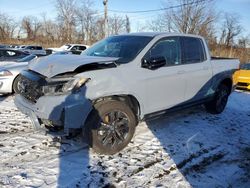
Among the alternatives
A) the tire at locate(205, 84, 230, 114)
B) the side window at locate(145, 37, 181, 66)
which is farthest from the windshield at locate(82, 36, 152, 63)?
the tire at locate(205, 84, 230, 114)

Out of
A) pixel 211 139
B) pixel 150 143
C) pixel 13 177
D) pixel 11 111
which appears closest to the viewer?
pixel 13 177

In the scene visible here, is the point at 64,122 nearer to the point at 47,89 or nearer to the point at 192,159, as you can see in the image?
the point at 47,89

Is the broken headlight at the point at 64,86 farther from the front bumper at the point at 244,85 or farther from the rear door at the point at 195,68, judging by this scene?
the front bumper at the point at 244,85

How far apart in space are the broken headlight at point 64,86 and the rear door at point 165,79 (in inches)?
47.0

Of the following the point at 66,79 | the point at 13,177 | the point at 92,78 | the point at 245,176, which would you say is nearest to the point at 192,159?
the point at 245,176

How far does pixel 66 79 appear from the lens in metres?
4.21

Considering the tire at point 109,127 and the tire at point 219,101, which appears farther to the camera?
the tire at point 219,101

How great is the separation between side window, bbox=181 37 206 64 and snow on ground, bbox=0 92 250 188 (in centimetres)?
140

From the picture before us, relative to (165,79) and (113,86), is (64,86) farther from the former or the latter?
(165,79)

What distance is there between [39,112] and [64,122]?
1.40 feet

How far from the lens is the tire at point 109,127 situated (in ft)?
14.3

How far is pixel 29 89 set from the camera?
181 inches

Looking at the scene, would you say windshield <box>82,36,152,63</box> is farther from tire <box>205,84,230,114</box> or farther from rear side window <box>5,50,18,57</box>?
rear side window <box>5,50,18,57</box>

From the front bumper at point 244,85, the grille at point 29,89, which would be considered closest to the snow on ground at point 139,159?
the grille at point 29,89
